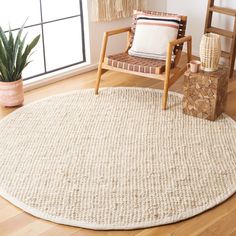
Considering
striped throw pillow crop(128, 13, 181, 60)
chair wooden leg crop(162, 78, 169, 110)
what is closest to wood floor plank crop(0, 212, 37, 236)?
chair wooden leg crop(162, 78, 169, 110)

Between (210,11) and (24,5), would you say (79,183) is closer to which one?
(24,5)

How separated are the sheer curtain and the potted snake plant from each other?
0.85 meters

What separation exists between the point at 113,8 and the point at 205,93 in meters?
1.43

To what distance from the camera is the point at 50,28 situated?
4480 mm

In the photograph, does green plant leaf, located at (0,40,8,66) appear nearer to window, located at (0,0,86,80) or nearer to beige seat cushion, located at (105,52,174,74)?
window, located at (0,0,86,80)

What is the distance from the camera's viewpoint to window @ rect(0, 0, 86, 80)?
13.9ft

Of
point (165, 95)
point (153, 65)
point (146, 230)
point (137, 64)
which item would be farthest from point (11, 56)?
point (146, 230)

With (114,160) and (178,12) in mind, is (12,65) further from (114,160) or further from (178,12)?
(178,12)

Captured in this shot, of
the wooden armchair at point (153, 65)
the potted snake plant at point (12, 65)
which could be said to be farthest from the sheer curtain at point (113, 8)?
the potted snake plant at point (12, 65)

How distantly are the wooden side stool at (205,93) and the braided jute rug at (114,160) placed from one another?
0.27 feet

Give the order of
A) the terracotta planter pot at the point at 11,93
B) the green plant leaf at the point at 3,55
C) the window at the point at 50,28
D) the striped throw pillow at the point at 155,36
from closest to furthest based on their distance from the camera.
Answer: the green plant leaf at the point at 3,55
the terracotta planter pot at the point at 11,93
the striped throw pillow at the point at 155,36
the window at the point at 50,28

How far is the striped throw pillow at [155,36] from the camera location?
3.96 m

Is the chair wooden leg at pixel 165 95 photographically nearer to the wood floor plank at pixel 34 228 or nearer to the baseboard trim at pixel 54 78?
the baseboard trim at pixel 54 78

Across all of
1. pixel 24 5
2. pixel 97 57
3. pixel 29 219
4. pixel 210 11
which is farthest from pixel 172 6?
pixel 29 219
